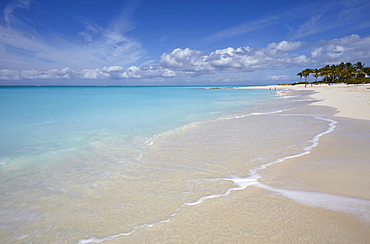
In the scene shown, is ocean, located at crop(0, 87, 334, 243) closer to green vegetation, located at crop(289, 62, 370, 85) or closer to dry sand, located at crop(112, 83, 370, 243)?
dry sand, located at crop(112, 83, 370, 243)

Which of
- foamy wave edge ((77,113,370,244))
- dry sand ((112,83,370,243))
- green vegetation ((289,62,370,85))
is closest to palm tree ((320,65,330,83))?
green vegetation ((289,62,370,85))

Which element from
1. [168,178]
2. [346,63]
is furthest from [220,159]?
[346,63]

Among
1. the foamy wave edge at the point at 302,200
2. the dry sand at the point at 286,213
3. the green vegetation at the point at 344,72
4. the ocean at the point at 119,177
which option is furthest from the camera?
the green vegetation at the point at 344,72

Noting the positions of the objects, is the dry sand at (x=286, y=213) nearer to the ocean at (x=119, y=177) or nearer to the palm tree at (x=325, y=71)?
the ocean at (x=119, y=177)

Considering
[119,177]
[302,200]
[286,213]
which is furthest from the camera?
[119,177]

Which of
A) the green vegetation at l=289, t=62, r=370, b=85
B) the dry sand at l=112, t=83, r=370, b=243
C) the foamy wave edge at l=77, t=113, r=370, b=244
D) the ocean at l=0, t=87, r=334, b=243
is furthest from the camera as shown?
the green vegetation at l=289, t=62, r=370, b=85

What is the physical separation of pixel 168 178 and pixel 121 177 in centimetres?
128

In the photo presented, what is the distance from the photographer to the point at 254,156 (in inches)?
253

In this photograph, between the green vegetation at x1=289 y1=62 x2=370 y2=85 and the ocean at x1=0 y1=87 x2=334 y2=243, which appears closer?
the ocean at x1=0 y1=87 x2=334 y2=243

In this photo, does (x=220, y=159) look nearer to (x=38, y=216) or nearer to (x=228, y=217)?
(x=228, y=217)

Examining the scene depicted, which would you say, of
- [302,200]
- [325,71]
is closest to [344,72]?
[325,71]

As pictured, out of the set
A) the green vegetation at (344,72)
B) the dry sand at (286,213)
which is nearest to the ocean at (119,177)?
the dry sand at (286,213)

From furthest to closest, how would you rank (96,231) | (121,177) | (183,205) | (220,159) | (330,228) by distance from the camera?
(220,159)
(121,177)
(183,205)
(96,231)
(330,228)

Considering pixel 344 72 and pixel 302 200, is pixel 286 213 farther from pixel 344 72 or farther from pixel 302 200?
pixel 344 72
